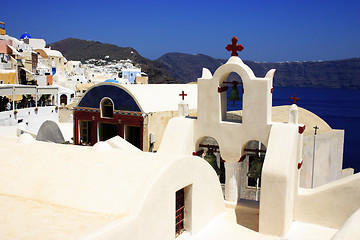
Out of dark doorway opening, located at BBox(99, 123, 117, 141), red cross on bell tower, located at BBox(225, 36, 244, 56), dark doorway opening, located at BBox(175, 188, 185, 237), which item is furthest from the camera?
dark doorway opening, located at BBox(99, 123, 117, 141)

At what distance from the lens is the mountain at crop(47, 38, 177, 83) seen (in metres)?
139

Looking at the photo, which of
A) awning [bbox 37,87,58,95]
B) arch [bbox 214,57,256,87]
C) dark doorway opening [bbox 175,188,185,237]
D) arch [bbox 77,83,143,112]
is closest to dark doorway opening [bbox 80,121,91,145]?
arch [bbox 77,83,143,112]

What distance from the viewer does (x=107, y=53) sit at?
158 m

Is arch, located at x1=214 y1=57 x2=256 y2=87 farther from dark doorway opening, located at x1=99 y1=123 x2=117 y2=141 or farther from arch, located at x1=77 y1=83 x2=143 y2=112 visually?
dark doorway opening, located at x1=99 y1=123 x2=117 y2=141

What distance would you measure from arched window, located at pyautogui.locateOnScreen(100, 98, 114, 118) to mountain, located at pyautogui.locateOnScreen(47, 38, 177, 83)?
374 ft

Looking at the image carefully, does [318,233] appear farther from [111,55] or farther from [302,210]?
[111,55]

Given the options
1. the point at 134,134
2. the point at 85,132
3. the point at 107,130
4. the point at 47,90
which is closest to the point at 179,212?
the point at 134,134

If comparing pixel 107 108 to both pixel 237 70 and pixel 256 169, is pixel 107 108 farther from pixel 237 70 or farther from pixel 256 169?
pixel 256 169

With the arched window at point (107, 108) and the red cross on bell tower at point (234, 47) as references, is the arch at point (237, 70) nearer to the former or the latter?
the red cross on bell tower at point (234, 47)

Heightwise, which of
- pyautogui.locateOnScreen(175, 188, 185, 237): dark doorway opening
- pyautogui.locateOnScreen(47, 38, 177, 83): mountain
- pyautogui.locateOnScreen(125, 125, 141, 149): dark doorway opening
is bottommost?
pyautogui.locateOnScreen(175, 188, 185, 237): dark doorway opening

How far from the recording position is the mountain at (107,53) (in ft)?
455

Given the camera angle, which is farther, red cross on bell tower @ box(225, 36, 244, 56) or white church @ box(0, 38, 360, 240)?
red cross on bell tower @ box(225, 36, 244, 56)

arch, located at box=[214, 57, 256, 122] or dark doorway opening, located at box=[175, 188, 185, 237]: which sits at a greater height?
arch, located at box=[214, 57, 256, 122]

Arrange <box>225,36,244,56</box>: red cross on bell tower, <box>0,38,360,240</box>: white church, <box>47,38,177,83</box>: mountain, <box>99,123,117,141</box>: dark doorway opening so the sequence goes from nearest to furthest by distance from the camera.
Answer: <box>0,38,360,240</box>: white church → <box>225,36,244,56</box>: red cross on bell tower → <box>99,123,117,141</box>: dark doorway opening → <box>47,38,177,83</box>: mountain
